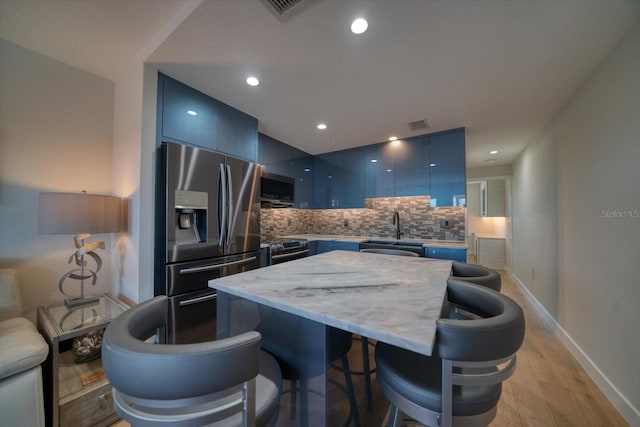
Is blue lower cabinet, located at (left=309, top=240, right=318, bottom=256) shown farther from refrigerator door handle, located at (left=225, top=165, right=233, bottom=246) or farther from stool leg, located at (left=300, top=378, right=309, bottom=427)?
stool leg, located at (left=300, top=378, right=309, bottom=427)

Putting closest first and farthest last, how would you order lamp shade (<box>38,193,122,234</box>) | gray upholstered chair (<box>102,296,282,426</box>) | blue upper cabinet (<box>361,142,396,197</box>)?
gray upholstered chair (<box>102,296,282,426</box>) < lamp shade (<box>38,193,122,234</box>) < blue upper cabinet (<box>361,142,396,197</box>)

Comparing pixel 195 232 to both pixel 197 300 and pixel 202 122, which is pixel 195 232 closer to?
pixel 197 300

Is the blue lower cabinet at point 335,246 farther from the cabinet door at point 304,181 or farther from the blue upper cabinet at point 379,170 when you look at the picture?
the blue upper cabinet at point 379,170

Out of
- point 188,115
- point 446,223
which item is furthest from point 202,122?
point 446,223

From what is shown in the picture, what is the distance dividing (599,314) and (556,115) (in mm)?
2147

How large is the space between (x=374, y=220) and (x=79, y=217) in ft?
11.7

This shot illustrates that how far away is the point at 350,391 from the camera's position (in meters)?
0.99

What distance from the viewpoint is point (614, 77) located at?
160 centimetres

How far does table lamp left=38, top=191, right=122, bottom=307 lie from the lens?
60.1 inches

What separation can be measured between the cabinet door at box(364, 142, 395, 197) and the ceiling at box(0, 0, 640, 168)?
110 centimetres

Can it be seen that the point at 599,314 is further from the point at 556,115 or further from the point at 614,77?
the point at 556,115

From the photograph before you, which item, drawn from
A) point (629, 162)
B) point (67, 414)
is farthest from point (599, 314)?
point (67, 414)

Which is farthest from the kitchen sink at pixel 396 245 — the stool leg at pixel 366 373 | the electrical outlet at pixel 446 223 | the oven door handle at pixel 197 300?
the oven door handle at pixel 197 300

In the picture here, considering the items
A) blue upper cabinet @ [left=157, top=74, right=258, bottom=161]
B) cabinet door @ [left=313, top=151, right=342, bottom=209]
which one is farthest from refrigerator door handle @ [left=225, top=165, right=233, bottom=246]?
cabinet door @ [left=313, top=151, right=342, bottom=209]
